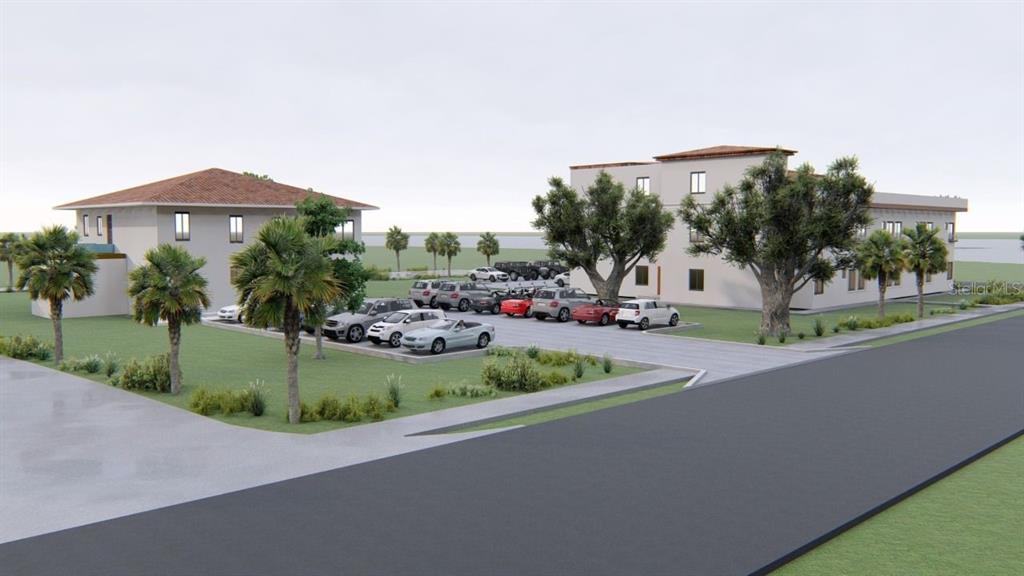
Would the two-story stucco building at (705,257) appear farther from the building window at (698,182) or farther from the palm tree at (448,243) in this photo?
the palm tree at (448,243)

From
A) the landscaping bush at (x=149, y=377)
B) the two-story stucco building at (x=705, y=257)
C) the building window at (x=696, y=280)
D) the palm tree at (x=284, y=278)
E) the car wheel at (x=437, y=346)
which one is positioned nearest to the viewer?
the palm tree at (x=284, y=278)

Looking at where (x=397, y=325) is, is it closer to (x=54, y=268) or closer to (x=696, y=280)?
(x=54, y=268)

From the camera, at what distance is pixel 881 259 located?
4025cm

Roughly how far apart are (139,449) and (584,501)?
933 cm

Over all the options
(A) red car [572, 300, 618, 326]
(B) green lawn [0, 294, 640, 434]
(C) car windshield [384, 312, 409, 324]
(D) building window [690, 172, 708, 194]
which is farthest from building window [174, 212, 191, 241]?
(D) building window [690, 172, 708, 194]

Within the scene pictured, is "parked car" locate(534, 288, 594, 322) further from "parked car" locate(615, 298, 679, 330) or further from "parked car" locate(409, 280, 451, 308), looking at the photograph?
"parked car" locate(409, 280, 451, 308)

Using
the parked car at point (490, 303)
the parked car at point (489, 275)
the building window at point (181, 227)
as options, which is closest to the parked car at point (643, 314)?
the parked car at point (490, 303)

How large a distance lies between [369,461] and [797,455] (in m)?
8.22

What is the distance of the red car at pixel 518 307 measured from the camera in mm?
43031

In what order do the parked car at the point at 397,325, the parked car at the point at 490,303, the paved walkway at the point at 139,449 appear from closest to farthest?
1. the paved walkway at the point at 139,449
2. the parked car at the point at 397,325
3. the parked car at the point at 490,303

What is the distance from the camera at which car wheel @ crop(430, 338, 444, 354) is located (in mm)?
28000

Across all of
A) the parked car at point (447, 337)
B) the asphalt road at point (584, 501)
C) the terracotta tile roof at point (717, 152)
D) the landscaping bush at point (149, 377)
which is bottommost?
the asphalt road at point (584, 501)

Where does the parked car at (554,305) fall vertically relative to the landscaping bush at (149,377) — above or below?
above

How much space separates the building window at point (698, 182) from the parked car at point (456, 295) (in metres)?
15.5
